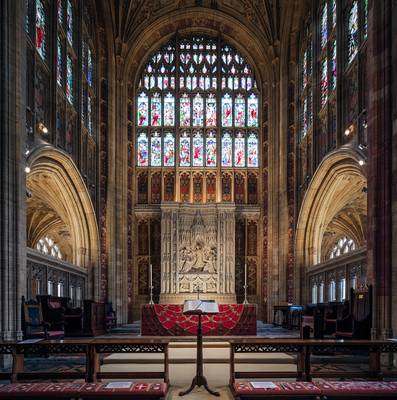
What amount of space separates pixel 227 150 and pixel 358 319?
16.1m

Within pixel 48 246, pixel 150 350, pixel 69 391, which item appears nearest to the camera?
pixel 69 391

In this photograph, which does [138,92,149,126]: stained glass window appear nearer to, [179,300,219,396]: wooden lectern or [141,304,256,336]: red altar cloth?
[141,304,256,336]: red altar cloth

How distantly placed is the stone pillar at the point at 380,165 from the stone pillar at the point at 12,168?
7.34 meters

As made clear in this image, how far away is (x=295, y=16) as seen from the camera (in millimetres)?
22797

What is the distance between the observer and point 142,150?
26547 mm

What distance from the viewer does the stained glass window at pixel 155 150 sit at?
26.5 meters

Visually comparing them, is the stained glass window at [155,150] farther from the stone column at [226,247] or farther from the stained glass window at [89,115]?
the stained glass window at [89,115]

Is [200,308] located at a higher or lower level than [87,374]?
higher

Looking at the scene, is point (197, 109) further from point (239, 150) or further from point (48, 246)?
point (48, 246)

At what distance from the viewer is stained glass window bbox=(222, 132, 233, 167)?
86.8 ft

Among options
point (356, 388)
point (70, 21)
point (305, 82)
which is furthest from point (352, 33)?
point (356, 388)

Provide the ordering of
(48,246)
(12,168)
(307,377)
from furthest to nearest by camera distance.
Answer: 1. (48,246)
2. (12,168)
3. (307,377)

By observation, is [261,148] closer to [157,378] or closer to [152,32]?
[152,32]

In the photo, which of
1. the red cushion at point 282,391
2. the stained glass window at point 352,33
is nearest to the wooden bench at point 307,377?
the red cushion at point 282,391
